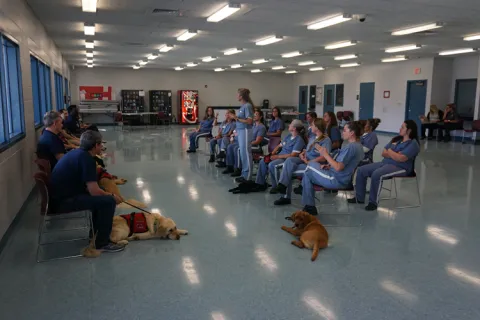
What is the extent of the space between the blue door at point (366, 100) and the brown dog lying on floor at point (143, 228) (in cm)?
1489

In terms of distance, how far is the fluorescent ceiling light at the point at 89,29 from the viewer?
8.12 metres

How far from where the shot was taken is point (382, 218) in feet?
15.2

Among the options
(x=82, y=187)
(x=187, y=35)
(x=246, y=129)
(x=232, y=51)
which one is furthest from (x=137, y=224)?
(x=232, y=51)

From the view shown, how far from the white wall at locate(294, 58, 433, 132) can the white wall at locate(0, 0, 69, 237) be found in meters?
12.9

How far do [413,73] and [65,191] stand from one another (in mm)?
14390

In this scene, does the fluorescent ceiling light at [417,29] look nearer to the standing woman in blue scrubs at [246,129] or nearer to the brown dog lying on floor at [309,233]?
the standing woman in blue scrubs at [246,129]

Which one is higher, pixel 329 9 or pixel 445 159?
pixel 329 9

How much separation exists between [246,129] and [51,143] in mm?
2835

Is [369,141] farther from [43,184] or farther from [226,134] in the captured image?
[43,184]

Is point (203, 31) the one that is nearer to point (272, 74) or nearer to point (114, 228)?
point (114, 228)

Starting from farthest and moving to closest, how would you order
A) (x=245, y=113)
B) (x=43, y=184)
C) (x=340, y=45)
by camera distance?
(x=340, y=45) < (x=245, y=113) < (x=43, y=184)

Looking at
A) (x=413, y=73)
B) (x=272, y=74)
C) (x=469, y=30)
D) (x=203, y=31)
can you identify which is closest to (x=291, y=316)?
(x=203, y=31)

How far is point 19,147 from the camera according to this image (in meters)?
4.67

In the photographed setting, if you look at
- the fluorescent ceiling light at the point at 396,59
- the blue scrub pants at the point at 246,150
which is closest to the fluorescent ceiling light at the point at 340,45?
the fluorescent ceiling light at the point at 396,59
